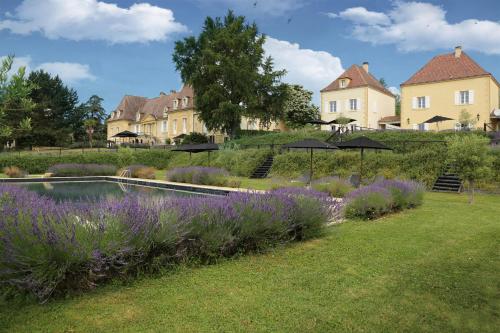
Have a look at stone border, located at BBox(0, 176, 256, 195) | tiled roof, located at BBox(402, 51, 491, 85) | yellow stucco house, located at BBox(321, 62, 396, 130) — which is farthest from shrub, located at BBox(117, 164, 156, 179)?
tiled roof, located at BBox(402, 51, 491, 85)

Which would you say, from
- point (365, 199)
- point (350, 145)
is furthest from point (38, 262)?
point (350, 145)

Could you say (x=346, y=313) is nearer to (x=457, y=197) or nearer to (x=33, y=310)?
(x=33, y=310)

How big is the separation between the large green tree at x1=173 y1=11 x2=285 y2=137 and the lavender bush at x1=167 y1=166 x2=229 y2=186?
50.7 ft

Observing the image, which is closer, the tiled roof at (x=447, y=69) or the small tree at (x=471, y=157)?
the small tree at (x=471, y=157)

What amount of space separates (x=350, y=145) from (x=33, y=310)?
13.0 m

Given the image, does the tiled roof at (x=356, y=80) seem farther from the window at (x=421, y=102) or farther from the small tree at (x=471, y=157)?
the small tree at (x=471, y=157)

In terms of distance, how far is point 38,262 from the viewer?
364cm

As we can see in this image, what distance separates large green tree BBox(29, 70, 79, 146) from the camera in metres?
48.1

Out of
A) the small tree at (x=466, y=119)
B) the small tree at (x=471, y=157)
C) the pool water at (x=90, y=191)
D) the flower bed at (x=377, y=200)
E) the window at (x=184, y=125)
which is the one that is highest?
the window at (x=184, y=125)

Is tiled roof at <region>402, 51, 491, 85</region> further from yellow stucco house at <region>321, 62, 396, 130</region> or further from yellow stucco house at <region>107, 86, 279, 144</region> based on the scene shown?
yellow stucco house at <region>107, 86, 279, 144</region>

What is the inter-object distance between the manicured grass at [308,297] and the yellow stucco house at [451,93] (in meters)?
30.5

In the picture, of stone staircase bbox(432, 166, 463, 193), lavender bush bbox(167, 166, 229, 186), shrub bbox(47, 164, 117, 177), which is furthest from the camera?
shrub bbox(47, 164, 117, 177)

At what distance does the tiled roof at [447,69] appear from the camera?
107 feet

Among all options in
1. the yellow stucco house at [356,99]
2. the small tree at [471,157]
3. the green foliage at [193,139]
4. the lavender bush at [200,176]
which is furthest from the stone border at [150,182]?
the yellow stucco house at [356,99]
